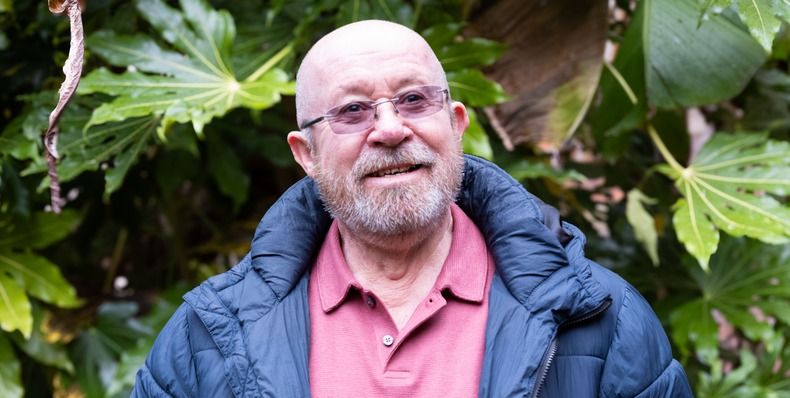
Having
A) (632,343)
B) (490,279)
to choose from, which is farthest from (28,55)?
(632,343)

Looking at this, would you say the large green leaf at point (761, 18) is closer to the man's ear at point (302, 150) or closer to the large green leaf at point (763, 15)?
the large green leaf at point (763, 15)

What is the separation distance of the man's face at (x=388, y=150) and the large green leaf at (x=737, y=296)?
1.51 meters

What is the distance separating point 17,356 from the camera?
123 inches

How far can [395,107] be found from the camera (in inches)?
62.2

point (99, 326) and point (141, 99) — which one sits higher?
point (141, 99)

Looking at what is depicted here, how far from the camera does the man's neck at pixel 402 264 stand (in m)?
1.65

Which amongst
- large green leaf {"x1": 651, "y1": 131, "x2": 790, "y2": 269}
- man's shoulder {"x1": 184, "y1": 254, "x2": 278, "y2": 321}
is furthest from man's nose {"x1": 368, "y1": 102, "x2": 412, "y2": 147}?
large green leaf {"x1": 651, "y1": 131, "x2": 790, "y2": 269}

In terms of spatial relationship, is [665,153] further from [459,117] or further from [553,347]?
[553,347]

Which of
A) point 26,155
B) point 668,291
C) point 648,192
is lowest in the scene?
point 668,291

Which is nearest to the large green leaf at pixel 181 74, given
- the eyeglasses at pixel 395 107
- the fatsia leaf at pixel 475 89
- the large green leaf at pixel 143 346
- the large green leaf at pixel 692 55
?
the fatsia leaf at pixel 475 89

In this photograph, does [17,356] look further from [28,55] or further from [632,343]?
[632,343]

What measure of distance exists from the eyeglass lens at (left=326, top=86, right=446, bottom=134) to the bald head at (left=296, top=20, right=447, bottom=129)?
33 mm

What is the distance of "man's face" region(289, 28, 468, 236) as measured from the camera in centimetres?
158

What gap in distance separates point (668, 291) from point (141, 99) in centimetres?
179
